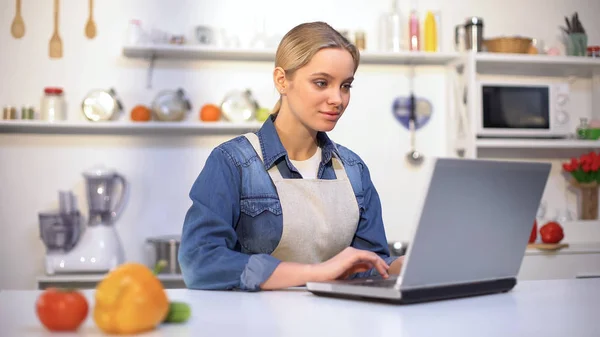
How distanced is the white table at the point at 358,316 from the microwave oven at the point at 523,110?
2435 millimetres

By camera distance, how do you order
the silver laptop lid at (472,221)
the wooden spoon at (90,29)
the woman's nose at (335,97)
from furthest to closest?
1. the wooden spoon at (90,29)
2. the woman's nose at (335,97)
3. the silver laptop lid at (472,221)

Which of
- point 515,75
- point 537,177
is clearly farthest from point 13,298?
point 515,75

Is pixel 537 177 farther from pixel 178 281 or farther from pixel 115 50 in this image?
pixel 115 50

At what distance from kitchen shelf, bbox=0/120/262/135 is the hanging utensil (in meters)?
0.84

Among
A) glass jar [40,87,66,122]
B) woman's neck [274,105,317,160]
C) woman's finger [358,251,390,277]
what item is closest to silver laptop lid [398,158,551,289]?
woman's finger [358,251,390,277]

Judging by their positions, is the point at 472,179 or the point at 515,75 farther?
the point at 515,75

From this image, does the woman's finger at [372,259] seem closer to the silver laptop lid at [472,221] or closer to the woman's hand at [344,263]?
the woman's hand at [344,263]

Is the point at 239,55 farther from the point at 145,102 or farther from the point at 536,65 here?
the point at 536,65

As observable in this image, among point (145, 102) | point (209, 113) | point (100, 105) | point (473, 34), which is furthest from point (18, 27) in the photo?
point (473, 34)

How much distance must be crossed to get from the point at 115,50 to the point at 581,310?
299 centimetres

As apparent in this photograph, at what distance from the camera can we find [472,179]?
1.15 meters

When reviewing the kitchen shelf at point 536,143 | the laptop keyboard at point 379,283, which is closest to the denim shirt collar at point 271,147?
the laptop keyboard at point 379,283

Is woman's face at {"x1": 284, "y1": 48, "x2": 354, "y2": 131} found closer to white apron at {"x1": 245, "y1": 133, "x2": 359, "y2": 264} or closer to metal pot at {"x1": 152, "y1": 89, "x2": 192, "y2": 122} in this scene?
white apron at {"x1": 245, "y1": 133, "x2": 359, "y2": 264}

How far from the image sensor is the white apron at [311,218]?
1662 mm
